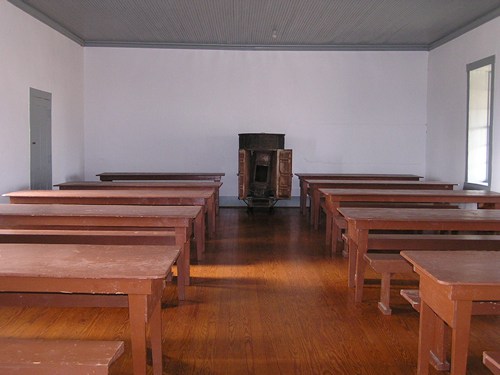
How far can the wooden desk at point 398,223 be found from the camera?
13.0 feet

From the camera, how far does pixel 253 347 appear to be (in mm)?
3201

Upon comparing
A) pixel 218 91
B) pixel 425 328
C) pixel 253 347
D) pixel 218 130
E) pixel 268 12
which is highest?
pixel 268 12

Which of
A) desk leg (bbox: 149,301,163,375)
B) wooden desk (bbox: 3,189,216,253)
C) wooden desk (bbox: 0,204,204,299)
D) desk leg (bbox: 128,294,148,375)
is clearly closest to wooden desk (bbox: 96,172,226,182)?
wooden desk (bbox: 3,189,216,253)

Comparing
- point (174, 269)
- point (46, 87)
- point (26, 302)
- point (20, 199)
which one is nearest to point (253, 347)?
point (26, 302)

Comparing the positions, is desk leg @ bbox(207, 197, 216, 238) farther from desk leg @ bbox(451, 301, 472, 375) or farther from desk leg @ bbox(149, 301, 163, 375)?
desk leg @ bbox(451, 301, 472, 375)

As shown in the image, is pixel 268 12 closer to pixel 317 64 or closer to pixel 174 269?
pixel 317 64

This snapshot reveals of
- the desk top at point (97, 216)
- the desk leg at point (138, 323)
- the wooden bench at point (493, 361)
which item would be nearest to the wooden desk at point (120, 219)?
the desk top at point (97, 216)

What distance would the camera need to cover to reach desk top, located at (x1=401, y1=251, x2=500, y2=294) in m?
2.21

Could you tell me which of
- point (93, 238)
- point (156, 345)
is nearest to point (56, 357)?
point (156, 345)

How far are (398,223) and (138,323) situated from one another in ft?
7.19

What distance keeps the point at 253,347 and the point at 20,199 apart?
3240mm

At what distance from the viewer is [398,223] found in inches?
156

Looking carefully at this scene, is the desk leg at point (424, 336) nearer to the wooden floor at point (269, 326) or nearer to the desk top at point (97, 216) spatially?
the wooden floor at point (269, 326)

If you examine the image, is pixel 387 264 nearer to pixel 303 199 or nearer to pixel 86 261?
pixel 86 261
